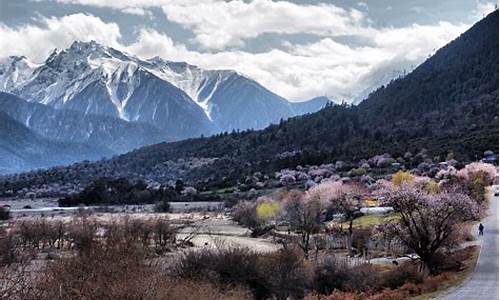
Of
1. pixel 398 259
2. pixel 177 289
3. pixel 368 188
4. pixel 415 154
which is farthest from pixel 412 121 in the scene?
pixel 177 289

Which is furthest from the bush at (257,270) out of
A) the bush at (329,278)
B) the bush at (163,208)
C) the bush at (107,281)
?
the bush at (163,208)

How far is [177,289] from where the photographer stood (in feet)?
87.6

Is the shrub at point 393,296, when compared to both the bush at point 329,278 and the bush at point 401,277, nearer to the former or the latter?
the bush at point 401,277

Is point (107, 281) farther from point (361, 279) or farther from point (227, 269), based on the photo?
point (361, 279)

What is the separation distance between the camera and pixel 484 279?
1364 inches

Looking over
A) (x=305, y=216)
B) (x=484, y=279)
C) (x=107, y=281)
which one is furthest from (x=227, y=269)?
(x=305, y=216)

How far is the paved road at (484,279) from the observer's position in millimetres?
30422

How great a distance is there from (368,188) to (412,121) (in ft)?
322

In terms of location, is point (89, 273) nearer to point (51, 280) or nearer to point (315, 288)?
point (51, 280)

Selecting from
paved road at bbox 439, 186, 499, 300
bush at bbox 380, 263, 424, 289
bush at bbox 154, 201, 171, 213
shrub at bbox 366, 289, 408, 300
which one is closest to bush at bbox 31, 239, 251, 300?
shrub at bbox 366, 289, 408, 300

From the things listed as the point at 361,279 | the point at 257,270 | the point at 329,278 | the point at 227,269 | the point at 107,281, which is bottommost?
the point at 329,278

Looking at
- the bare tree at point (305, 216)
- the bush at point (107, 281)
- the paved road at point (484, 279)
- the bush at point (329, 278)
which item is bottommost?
the bush at point (329, 278)

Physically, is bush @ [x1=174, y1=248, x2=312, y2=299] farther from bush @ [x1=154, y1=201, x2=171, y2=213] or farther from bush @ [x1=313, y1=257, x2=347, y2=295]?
bush @ [x1=154, y1=201, x2=171, y2=213]

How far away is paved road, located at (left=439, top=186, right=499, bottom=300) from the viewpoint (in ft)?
99.8
